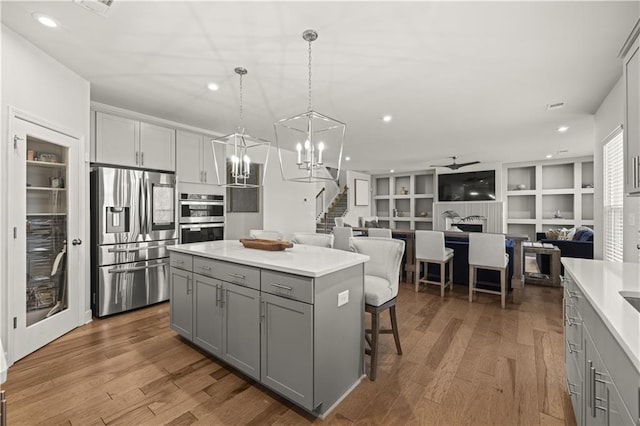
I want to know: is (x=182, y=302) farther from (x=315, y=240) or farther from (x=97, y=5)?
(x=97, y=5)

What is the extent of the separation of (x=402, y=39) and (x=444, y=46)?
0.39m

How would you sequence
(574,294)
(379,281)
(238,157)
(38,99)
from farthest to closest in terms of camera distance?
(238,157) → (38,99) → (379,281) → (574,294)

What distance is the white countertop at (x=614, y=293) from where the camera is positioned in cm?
93

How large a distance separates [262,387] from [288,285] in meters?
0.90

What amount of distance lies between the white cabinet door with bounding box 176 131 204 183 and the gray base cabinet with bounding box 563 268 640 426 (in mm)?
4532

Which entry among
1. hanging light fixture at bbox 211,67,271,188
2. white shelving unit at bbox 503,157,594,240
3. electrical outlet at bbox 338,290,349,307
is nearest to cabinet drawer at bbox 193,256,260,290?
electrical outlet at bbox 338,290,349,307

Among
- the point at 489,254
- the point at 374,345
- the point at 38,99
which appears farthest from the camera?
the point at 489,254

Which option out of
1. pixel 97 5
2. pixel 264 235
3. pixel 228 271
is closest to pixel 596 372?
pixel 228 271

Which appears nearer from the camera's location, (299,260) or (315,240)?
(299,260)

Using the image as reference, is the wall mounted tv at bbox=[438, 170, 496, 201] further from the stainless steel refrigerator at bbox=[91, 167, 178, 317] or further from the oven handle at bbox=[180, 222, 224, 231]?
the stainless steel refrigerator at bbox=[91, 167, 178, 317]

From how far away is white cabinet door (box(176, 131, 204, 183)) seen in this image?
433 centimetres

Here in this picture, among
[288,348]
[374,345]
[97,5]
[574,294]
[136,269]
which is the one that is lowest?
[374,345]

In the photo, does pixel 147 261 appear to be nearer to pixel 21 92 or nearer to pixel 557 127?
pixel 21 92

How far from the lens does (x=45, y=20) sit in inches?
Result: 85.1
